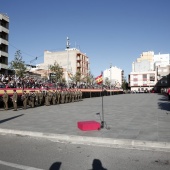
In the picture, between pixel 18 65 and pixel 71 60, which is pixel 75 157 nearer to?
pixel 18 65

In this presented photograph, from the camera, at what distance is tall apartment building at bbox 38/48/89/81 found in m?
103

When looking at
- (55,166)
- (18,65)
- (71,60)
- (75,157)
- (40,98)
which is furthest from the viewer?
(71,60)

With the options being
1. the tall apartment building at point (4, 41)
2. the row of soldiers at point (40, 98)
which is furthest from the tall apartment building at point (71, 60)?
the row of soldiers at point (40, 98)

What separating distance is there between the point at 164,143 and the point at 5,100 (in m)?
15.6

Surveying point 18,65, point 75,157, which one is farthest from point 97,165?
point 18,65

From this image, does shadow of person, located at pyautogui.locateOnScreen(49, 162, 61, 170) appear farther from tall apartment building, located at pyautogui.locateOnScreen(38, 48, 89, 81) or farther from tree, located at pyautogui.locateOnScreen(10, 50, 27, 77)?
tall apartment building, located at pyautogui.locateOnScreen(38, 48, 89, 81)

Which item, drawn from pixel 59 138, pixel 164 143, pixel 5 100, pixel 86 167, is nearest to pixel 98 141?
pixel 59 138

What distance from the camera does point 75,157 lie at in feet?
21.9

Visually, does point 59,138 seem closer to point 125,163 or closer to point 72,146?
point 72,146

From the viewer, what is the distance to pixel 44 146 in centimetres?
805

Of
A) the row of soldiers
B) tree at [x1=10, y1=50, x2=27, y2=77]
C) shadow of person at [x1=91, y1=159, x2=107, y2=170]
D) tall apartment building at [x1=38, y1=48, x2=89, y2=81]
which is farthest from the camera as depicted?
tall apartment building at [x1=38, y1=48, x2=89, y2=81]

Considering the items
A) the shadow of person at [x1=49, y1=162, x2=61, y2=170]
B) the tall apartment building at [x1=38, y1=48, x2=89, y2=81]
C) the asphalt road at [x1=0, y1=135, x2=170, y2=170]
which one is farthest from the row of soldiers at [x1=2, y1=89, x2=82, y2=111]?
the tall apartment building at [x1=38, y1=48, x2=89, y2=81]

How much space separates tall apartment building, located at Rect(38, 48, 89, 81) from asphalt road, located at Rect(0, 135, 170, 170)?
300ft

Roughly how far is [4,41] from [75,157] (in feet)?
186
